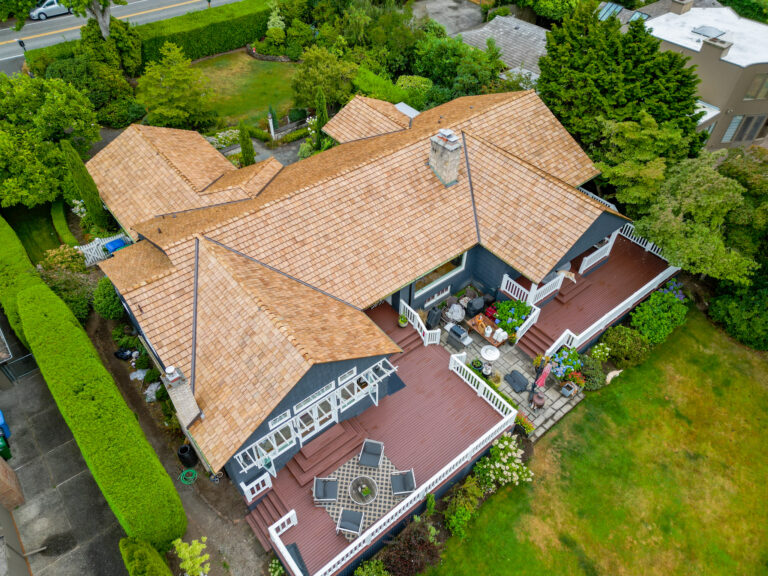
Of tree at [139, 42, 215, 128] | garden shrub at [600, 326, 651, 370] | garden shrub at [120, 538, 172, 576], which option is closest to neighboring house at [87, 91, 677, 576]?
garden shrub at [600, 326, 651, 370]

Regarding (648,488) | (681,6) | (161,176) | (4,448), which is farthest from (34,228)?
(681,6)

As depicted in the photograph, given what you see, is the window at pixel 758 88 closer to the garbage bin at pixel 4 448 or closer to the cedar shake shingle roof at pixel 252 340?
the cedar shake shingle roof at pixel 252 340

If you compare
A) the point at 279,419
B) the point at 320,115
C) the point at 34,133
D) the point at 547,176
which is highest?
the point at 547,176

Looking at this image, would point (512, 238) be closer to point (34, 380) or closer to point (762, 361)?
point (762, 361)

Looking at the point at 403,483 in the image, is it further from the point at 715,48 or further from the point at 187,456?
the point at 715,48

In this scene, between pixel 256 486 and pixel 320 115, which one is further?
pixel 320 115

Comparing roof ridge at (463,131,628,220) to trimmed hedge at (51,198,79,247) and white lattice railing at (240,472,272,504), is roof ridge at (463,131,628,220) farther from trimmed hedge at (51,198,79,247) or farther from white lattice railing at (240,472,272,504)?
trimmed hedge at (51,198,79,247)

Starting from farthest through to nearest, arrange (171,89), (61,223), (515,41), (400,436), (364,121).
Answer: (515,41)
(171,89)
(364,121)
(61,223)
(400,436)
